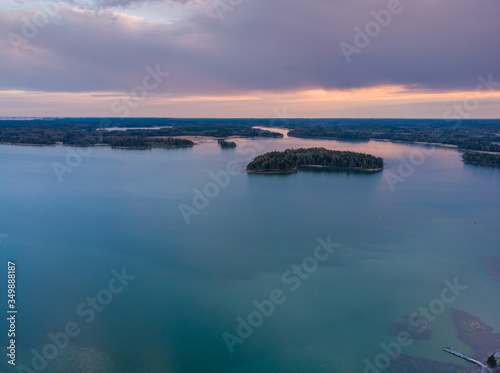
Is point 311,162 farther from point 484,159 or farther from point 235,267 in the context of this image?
point 235,267

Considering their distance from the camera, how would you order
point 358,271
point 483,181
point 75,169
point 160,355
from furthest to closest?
point 75,169
point 483,181
point 358,271
point 160,355

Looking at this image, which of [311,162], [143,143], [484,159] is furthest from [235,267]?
[143,143]

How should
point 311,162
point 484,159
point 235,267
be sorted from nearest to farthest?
point 235,267
point 311,162
point 484,159

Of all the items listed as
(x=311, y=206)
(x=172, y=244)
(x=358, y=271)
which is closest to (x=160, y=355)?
(x=172, y=244)

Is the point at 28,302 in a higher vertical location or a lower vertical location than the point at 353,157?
lower

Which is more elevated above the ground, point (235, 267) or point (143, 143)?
point (143, 143)

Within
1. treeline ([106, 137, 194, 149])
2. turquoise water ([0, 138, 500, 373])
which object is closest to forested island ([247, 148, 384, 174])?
turquoise water ([0, 138, 500, 373])

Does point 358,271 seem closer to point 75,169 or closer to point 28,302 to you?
point 28,302

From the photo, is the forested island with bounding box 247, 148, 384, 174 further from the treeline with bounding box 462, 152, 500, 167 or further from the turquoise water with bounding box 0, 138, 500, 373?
the treeline with bounding box 462, 152, 500, 167
